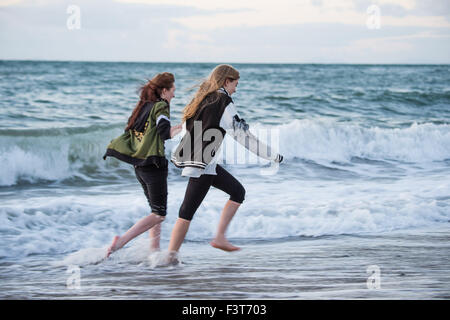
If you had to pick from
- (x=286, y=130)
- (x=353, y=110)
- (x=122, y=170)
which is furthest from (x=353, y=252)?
(x=353, y=110)

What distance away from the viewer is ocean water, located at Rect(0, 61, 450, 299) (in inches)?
172

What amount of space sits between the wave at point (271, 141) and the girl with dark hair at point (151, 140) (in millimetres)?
5669

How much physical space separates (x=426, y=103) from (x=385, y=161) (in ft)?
39.9

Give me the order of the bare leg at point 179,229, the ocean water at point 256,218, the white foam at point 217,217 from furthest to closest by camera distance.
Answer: the white foam at point 217,217
the bare leg at point 179,229
the ocean water at point 256,218

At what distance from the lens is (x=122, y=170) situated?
33.9 ft

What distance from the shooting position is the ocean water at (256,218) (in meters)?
4.37

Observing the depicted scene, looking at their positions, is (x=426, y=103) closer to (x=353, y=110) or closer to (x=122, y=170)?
(x=353, y=110)

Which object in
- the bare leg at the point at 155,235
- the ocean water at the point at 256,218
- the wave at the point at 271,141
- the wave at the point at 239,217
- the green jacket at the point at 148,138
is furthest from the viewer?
the wave at the point at 271,141

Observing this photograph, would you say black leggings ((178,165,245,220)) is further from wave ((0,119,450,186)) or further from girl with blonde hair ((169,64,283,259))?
wave ((0,119,450,186))

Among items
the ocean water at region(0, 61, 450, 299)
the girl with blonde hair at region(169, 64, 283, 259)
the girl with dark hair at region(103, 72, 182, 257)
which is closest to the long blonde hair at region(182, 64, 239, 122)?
the girl with blonde hair at region(169, 64, 283, 259)

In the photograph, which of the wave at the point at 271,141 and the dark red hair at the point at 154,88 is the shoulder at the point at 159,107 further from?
the wave at the point at 271,141

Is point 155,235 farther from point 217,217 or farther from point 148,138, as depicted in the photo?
point 217,217

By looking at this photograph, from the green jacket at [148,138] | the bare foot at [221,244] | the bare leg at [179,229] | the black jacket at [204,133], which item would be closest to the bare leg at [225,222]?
the bare foot at [221,244]

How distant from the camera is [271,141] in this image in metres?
13.2
